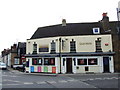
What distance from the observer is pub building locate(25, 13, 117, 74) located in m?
24.9

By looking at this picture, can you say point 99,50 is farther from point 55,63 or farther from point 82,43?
point 55,63

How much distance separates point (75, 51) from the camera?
25.7 meters

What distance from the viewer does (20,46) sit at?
4503cm

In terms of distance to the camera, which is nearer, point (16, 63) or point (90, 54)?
point (90, 54)

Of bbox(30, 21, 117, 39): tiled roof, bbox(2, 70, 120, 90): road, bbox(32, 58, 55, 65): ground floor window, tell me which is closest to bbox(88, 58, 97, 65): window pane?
bbox(30, 21, 117, 39): tiled roof

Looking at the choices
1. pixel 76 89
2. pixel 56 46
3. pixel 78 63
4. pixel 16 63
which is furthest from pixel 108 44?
pixel 16 63

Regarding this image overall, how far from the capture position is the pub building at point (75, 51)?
24.9m

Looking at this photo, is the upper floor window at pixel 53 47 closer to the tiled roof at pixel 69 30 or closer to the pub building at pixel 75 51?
the pub building at pixel 75 51

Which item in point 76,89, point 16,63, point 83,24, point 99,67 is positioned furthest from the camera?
point 16,63

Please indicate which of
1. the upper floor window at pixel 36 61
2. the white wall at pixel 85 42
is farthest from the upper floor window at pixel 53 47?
the upper floor window at pixel 36 61

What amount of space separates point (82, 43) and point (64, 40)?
2906 millimetres

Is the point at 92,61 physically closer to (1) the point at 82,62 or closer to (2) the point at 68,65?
(1) the point at 82,62

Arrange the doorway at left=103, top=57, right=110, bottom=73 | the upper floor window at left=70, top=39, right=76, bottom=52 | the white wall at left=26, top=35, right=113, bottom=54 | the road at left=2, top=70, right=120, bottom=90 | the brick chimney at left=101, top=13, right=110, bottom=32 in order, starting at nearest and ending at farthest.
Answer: the road at left=2, top=70, right=120, bottom=90, the doorway at left=103, top=57, right=110, bottom=73, the white wall at left=26, top=35, right=113, bottom=54, the upper floor window at left=70, top=39, right=76, bottom=52, the brick chimney at left=101, top=13, right=110, bottom=32

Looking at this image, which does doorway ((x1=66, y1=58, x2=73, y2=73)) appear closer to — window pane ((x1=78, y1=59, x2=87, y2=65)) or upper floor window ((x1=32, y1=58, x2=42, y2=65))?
window pane ((x1=78, y1=59, x2=87, y2=65))
